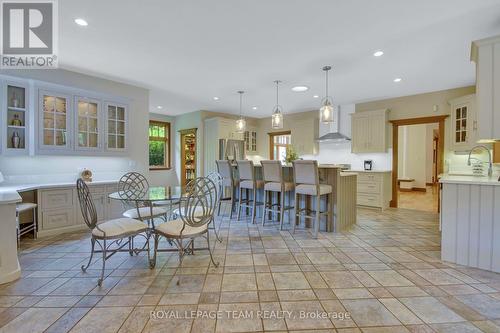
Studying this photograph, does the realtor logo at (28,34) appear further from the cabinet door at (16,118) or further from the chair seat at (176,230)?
the chair seat at (176,230)

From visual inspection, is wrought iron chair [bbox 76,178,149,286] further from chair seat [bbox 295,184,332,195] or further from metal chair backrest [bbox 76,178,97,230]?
chair seat [bbox 295,184,332,195]

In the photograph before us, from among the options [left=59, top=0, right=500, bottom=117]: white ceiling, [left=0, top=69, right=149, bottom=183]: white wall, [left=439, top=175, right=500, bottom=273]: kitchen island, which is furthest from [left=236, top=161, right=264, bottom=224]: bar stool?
[left=439, top=175, right=500, bottom=273]: kitchen island

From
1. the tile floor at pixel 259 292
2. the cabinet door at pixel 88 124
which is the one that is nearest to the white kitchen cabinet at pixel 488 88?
the tile floor at pixel 259 292

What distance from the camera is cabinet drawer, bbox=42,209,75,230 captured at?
12.2ft

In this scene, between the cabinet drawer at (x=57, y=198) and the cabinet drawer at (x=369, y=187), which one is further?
the cabinet drawer at (x=369, y=187)

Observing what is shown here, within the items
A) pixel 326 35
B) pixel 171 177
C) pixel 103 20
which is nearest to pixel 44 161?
pixel 103 20

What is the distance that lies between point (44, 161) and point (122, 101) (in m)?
1.66

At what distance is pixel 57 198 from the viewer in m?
3.82

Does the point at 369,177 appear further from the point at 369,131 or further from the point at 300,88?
the point at 300,88

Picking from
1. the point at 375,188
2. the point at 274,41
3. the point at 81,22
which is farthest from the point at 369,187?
the point at 81,22

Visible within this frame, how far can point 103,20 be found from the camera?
2.61m

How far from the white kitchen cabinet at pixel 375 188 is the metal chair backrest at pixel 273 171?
2.78 metres

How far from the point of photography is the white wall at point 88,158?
3.83m

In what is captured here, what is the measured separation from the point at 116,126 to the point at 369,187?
5654 mm
